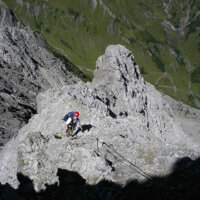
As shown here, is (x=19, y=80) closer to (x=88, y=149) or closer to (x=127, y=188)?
(x=88, y=149)

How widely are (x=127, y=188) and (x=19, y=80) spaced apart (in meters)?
44.6

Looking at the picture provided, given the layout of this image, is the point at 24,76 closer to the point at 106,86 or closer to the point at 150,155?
the point at 106,86

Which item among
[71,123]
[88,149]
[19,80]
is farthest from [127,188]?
[19,80]

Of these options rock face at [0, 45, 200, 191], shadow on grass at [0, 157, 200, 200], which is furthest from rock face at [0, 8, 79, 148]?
shadow on grass at [0, 157, 200, 200]

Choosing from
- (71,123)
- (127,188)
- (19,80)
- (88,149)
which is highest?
(19,80)

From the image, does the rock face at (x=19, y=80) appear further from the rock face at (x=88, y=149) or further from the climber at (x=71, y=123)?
the climber at (x=71, y=123)

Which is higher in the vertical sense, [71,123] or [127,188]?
[71,123]

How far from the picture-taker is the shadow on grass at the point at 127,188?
1411cm

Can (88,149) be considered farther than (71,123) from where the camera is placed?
No

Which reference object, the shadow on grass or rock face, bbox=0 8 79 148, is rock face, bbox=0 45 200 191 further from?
rock face, bbox=0 8 79 148

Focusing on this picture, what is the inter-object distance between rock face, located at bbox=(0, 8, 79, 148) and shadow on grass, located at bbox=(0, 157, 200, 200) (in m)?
21.0

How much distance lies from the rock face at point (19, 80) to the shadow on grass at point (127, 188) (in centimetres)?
2105

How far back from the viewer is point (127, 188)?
603 inches

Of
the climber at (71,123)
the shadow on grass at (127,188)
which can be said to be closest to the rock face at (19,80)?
the climber at (71,123)
